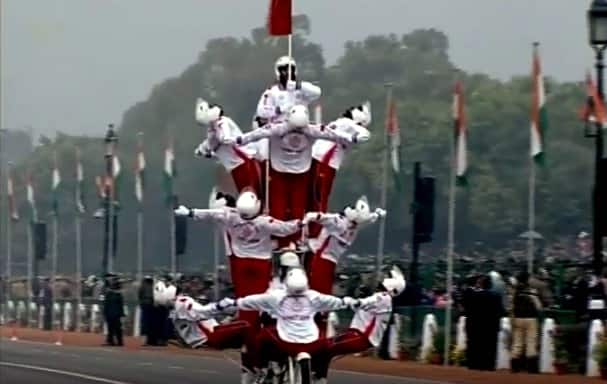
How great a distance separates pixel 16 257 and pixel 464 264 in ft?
167

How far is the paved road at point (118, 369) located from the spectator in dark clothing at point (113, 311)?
67.1 inches

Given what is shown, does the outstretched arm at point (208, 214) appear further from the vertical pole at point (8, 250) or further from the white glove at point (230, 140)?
the vertical pole at point (8, 250)

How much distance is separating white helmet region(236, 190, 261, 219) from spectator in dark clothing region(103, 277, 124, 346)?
29.2 m

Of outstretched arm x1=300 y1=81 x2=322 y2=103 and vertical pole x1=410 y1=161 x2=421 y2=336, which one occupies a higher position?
outstretched arm x1=300 y1=81 x2=322 y2=103

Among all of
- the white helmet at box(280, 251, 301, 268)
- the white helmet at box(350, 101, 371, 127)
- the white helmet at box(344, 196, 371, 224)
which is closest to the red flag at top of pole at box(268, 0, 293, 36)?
the white helmet at box(350, 101, 371, 127)

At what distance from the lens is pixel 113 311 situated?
4891cm

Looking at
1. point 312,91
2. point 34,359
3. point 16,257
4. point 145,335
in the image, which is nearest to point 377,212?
point 312,91

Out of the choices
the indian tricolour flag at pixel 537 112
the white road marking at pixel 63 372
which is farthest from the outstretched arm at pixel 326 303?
the indian tricolour flag at pixel 537 112

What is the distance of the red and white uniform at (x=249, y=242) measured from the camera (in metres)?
19.4

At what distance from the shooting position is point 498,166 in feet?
190

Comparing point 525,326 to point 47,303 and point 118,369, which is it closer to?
point 118,369

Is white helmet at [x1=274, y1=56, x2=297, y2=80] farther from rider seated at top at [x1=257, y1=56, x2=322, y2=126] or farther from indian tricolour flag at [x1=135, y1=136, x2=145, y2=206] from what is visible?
indian tricolour flag at [x1=135, y1=136, x2=145, y2=206]

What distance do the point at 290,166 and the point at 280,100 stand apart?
28.9 inches

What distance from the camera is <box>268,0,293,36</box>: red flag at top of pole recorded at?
20.7 m
